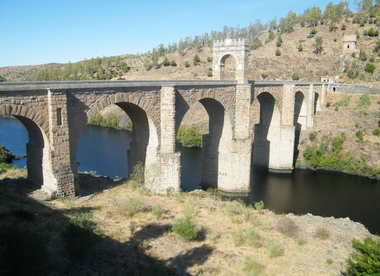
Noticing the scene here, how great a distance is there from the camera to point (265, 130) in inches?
1089

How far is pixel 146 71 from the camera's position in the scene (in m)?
61.8

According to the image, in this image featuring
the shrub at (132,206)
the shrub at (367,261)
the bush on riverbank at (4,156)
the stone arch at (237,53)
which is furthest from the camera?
the bush on riverbank at (4,156)

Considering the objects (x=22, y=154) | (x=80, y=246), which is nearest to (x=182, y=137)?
(x=22, y=154)

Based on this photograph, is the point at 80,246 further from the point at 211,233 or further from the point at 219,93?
the point at 219,93

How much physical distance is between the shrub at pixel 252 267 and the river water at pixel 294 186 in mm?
10395

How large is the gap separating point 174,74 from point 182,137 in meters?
21.7

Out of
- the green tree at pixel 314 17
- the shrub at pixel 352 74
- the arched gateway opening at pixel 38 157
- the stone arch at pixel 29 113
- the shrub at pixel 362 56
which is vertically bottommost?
the arched gateway opening at pixel 38 157

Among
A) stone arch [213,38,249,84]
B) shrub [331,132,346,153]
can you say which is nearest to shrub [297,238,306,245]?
stone arch [213,38,249,84]

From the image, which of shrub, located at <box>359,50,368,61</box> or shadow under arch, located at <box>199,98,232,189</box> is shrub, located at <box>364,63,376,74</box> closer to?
shrub, located at <box>359,50,368,61</box>

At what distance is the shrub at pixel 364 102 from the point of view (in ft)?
104

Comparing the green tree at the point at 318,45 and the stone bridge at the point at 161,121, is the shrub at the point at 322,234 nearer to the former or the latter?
the stone bridge at the point at 161,121

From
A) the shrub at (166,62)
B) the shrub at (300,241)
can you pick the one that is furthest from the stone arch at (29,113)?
the shrub at (166,62)

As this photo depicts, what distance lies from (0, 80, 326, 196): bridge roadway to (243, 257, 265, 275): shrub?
23.0 ft

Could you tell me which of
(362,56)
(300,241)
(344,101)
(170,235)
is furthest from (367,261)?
(362,56)
